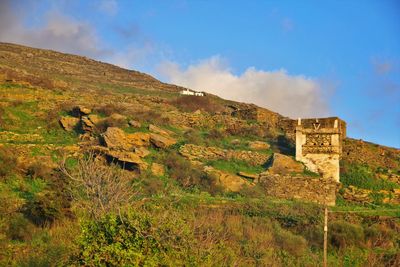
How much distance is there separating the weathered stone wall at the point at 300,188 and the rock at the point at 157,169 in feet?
13.7

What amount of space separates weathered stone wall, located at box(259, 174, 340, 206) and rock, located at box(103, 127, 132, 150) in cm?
601

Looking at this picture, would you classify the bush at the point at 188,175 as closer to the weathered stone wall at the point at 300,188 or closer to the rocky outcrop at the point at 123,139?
the rocky outcrop at the point at 123,139

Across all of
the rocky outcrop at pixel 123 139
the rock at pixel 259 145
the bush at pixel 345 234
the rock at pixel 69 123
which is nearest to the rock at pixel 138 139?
the rocky outcrop at pixel 123 139

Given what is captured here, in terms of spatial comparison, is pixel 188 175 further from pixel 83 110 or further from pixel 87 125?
pixel 83 110

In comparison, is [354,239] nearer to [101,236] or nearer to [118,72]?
[101,236]

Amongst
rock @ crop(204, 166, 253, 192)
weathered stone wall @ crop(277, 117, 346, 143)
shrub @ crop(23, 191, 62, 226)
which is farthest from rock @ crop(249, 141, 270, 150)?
shrub @ crop(23, 191, 62, 226)

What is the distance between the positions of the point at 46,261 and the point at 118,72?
174 feet

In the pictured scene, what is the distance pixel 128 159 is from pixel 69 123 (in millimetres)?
5550

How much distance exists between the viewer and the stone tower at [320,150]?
23.6 metres

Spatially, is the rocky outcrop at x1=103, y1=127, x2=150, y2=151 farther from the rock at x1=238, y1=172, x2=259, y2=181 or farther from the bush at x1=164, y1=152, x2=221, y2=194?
the rock at x1=238, y1=172, x2=259, y2=181

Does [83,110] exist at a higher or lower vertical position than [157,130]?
higher

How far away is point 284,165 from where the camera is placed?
23.4 meters

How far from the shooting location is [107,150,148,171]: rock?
21156 millimetres

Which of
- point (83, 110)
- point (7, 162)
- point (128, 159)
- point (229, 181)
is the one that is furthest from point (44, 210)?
point (83, 110)
